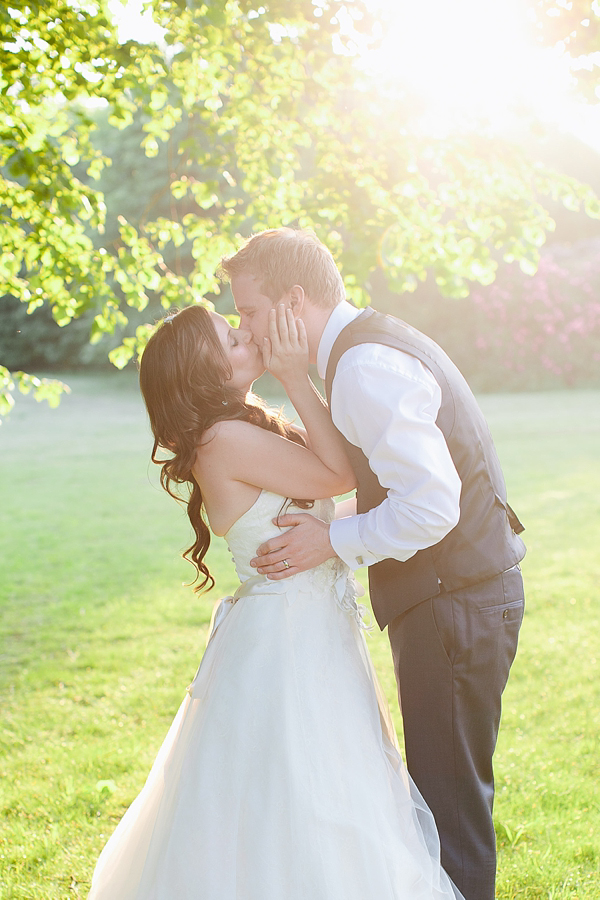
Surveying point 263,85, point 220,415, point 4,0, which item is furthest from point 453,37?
point 220,415

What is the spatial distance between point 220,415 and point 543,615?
4693mm

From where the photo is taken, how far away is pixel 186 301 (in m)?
5.28

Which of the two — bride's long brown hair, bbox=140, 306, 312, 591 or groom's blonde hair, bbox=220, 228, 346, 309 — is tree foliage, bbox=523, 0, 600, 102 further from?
bride's long brown hair, bbox=140, 306, 312, 591

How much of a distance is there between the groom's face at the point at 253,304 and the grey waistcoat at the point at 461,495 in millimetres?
290

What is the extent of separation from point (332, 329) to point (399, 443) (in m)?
0.51

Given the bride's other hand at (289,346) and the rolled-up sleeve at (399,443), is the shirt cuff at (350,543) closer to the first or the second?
the rolled-up sleeve at (399,443)

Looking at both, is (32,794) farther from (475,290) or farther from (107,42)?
(475,290)

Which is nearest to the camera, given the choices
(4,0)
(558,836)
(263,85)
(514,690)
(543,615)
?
(558,836)

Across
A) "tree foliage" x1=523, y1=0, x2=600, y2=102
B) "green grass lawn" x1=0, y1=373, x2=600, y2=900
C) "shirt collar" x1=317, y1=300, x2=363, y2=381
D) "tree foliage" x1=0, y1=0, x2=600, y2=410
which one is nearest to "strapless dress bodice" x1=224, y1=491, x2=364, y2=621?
"shirt collar" x1=317, y1=300, x2=363, y2=381

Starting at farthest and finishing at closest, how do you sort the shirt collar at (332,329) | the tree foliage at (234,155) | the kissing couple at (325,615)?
the tree foliage at (234,155) → the shirt collar at (332,329) → the kissing couple at (325,615)

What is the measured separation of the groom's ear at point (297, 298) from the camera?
2.45m

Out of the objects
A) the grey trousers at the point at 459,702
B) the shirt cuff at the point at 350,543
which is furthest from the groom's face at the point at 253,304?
the grey trousers at the point at 459,702

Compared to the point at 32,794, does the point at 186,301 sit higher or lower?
higher

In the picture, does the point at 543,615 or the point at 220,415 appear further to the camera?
the point at 543,615
